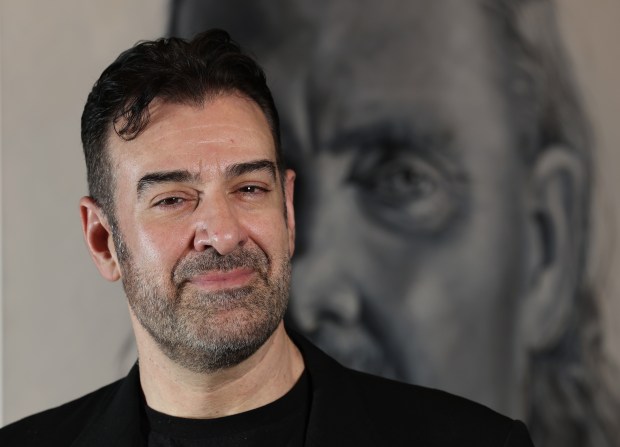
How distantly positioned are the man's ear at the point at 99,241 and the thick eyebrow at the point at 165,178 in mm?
169

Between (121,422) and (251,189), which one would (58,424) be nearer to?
(121,422)

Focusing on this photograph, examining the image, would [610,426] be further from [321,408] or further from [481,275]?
[321,408]

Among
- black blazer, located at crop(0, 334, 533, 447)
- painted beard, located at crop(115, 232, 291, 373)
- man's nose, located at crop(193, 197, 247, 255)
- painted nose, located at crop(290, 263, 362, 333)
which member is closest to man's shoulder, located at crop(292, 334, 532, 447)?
black blazer, located at crop(0, 334, 533, 447)

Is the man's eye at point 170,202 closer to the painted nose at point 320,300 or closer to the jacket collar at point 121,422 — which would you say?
the jacket collar at point 121,422

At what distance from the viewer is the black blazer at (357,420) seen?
1621 millimetres

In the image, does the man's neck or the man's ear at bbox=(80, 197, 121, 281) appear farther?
the man's ear at bbox=(80, 197, 121, 281)

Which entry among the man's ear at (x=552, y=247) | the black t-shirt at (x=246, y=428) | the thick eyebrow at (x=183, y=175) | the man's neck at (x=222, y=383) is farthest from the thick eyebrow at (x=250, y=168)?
the man's ear at (x=552, y=247)

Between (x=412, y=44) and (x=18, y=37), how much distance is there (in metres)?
0.79

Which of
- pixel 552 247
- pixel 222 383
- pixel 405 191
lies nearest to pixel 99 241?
pixel 222 383

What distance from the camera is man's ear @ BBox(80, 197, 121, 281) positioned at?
175cm

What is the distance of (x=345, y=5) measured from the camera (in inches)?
88.3

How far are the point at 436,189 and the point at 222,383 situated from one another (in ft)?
2.73

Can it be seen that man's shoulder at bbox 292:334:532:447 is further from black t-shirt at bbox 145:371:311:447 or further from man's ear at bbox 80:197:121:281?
man's ear at bbox 80:197:121:281

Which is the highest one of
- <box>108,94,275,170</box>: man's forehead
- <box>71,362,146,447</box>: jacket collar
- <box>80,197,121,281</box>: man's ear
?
<box>108,94,275,170</box>: man's forehead
